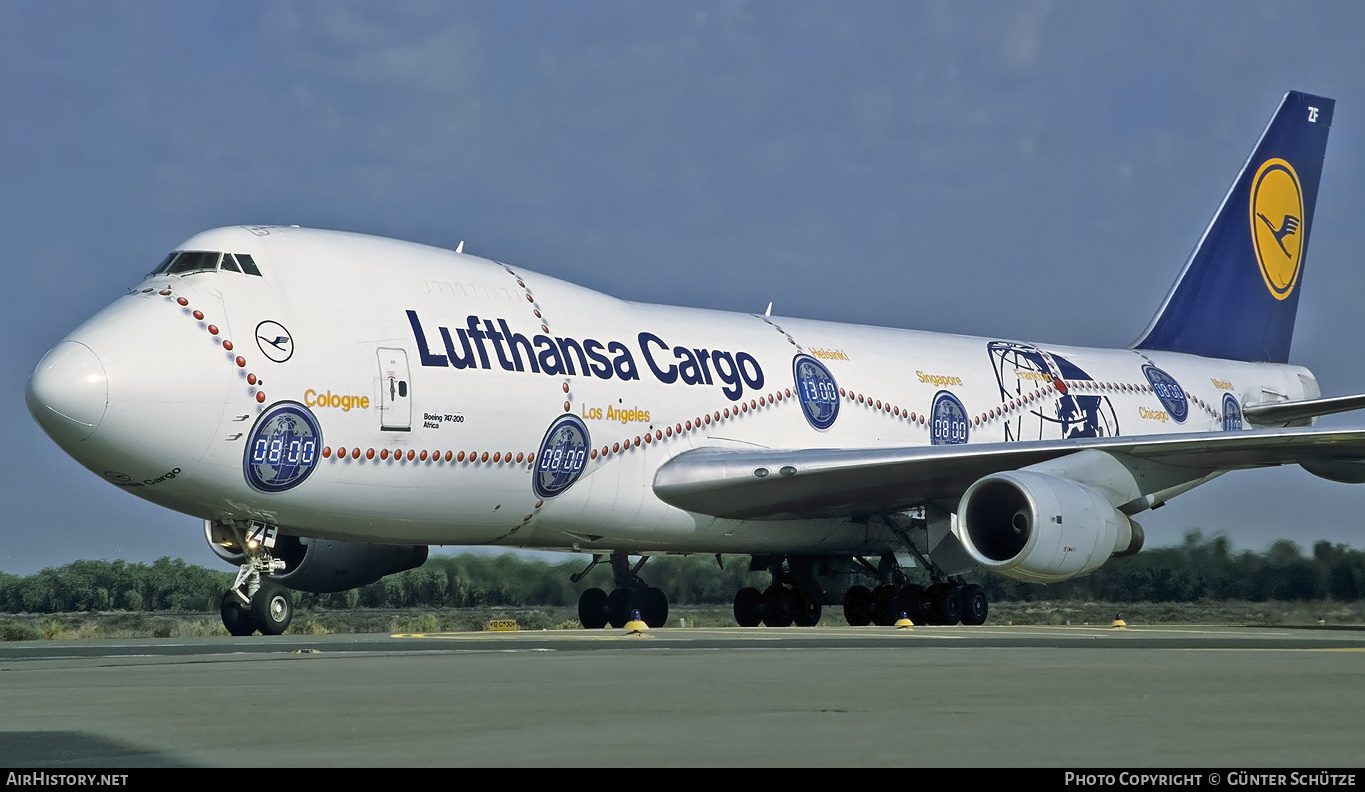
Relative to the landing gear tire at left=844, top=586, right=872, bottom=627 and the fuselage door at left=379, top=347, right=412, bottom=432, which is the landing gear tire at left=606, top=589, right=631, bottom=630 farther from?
the fuselage door at left=379, top=347, right=412, bottom=432

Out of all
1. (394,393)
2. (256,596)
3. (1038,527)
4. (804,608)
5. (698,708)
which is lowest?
(698,708)

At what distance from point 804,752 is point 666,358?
11085 mm

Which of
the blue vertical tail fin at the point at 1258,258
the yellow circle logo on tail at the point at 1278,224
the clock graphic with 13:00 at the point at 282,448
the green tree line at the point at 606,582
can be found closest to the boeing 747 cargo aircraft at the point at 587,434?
the clock graphic with 13:00 at the point at 282,448

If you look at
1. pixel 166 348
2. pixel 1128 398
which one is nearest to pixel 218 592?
pixel 166 348

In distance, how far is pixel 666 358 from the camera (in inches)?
608

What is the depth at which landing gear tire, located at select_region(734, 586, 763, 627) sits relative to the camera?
727 inches

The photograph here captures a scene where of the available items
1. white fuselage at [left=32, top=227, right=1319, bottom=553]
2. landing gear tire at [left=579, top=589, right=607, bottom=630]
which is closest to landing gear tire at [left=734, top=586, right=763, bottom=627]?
white fuselage at [left=32, top=227, right=1319, bottom=553]

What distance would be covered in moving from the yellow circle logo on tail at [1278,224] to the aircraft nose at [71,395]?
17593 mm

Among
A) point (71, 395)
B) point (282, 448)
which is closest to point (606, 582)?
point (282, 448)

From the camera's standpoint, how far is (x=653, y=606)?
1778 cm

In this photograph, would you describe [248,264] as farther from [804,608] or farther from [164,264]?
[804,608]

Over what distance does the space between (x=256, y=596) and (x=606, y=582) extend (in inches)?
245

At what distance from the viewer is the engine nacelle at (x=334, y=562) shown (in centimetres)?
1570
